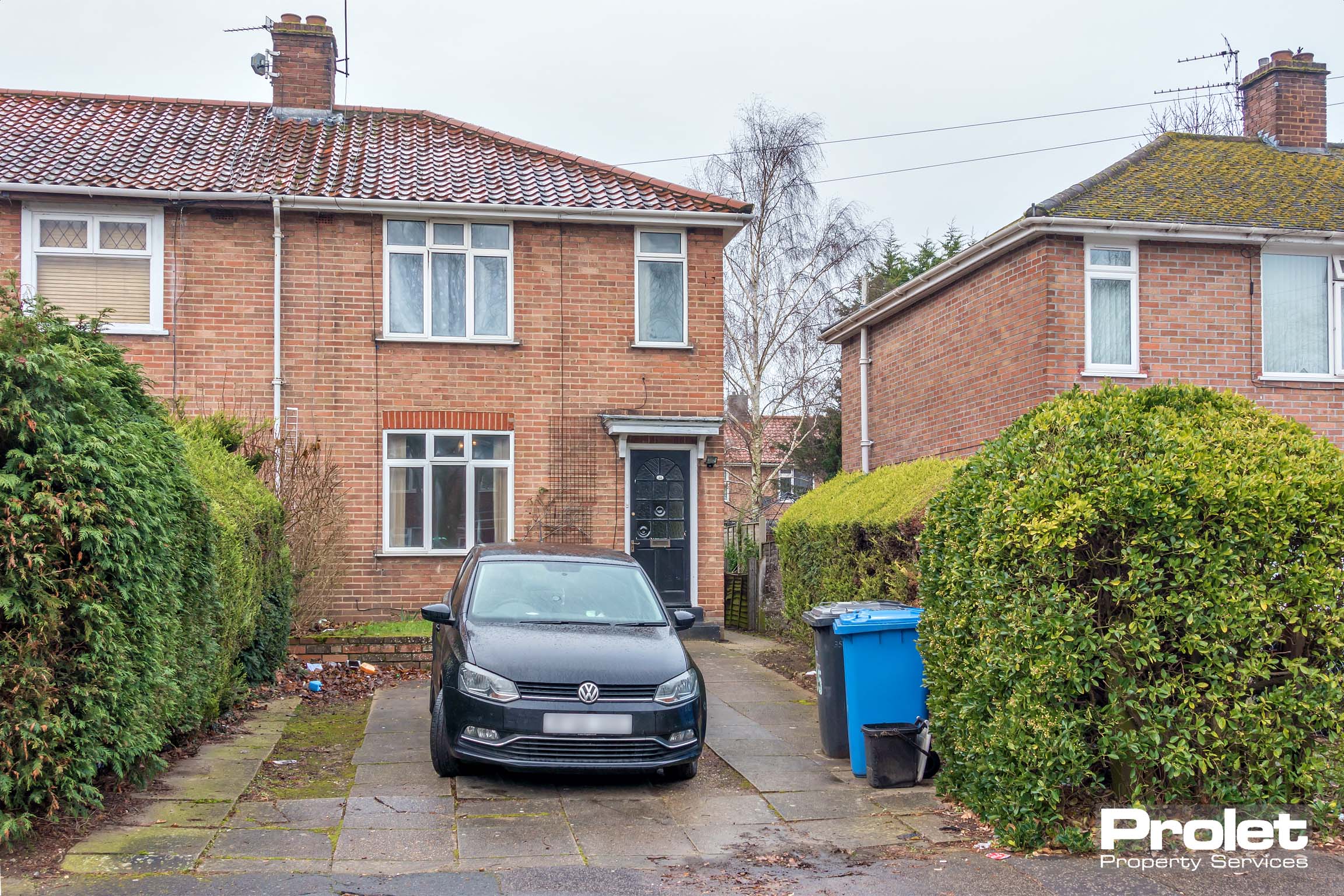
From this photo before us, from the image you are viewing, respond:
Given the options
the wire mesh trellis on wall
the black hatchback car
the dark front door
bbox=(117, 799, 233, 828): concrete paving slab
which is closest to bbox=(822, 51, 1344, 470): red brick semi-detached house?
the dark front door

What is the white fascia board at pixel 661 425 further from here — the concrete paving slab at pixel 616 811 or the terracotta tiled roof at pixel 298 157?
the concrete paving slab at pixel 616 811

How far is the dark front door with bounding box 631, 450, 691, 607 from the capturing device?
15.5m

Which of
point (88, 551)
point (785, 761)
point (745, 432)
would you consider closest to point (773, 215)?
point (745, 432)

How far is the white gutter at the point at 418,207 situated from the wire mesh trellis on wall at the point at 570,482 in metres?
2.72

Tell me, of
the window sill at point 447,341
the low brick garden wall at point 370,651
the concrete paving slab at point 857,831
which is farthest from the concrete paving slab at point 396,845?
the window sill at point 447,341

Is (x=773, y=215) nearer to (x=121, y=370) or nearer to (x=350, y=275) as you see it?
(x=350, y=275)

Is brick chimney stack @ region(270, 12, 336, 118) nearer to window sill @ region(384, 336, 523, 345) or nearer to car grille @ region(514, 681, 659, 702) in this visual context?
window sill @ region(384, 336, 523, 345)

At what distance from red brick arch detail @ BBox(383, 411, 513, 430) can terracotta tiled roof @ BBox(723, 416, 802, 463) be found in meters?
19.0

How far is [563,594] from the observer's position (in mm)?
8375

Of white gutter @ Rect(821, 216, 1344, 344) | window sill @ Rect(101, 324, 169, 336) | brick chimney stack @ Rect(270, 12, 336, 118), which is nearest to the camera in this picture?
white gutter @ Rect(821, 216, 1344, 344)

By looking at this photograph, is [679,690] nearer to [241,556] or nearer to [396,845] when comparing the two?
[396,845]

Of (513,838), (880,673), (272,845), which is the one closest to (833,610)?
(880,673)

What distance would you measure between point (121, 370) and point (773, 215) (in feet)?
79.2

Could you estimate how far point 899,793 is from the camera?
7164mm
